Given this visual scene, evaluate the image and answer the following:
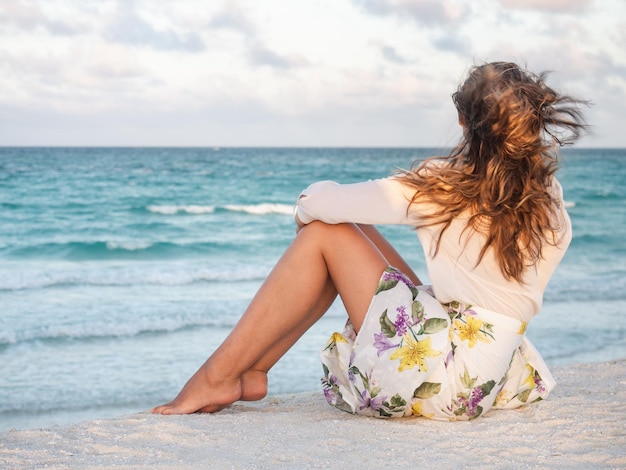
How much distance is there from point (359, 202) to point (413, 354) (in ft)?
1.85

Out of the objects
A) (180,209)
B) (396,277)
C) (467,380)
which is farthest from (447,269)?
(180,209)

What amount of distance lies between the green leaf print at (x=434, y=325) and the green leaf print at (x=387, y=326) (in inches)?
4.6

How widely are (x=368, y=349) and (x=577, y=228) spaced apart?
42.7 feet

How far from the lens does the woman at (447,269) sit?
2398mm

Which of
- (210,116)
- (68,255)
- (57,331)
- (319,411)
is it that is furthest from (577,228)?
(210,116)

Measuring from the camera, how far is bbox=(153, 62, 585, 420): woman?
2398 mm

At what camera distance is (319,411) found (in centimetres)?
315

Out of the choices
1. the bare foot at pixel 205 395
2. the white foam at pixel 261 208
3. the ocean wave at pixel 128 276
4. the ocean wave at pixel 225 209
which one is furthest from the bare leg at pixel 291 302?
the white foam at pixel 261 208

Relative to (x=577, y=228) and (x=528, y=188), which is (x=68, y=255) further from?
(x=577, y=228)

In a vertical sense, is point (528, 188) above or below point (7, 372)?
above

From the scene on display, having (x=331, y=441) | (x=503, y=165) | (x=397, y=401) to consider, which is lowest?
(x=331, y=441)

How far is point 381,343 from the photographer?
2537 millimetres

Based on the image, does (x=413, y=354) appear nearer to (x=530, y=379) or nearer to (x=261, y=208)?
(x=530, y=379)

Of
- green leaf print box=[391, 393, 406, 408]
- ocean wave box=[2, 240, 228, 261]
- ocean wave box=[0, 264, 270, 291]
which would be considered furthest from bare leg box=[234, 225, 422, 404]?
ocean wave box=[2, 240, 228, 261]
